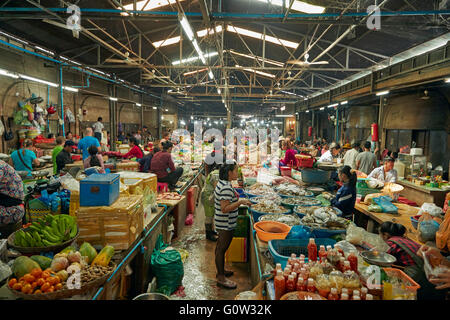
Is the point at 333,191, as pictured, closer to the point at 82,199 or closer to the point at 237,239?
the point at 237,239

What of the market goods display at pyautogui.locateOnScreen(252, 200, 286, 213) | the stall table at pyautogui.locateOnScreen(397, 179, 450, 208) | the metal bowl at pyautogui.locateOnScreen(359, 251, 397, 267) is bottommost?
the stall table at pyautogui.locateOnScreen(397, 179, 450, 208)

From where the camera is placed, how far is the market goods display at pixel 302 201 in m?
4.20

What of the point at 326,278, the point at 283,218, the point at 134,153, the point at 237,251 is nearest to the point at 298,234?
the point at 283,218

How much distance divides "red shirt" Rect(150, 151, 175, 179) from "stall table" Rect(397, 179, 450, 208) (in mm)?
6808

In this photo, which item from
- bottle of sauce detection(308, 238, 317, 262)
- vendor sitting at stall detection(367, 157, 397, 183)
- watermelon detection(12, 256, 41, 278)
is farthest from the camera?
vendor sitting at stall detection(367, 157, 397, 183)

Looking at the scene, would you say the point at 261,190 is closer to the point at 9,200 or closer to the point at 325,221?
the point at 325,221

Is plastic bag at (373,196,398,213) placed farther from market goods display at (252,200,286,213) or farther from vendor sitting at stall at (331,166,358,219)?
market goods display at (252,200,286,213)

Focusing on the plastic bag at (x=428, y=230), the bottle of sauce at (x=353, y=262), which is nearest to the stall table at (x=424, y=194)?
the plastic bag at (x=428, y=230)

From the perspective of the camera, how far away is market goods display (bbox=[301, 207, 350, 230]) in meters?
3.20

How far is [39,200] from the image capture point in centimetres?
359

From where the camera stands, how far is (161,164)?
6.37m

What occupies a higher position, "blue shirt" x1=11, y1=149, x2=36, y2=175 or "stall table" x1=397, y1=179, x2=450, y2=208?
"blue shirt" x1=11, y1=149, x2=36, y2=175

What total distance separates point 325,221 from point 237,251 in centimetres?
209

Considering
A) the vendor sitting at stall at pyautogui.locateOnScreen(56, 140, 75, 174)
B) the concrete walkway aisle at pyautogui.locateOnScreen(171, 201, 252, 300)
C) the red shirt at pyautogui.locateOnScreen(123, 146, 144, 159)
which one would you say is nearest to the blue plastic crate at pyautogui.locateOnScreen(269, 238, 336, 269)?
the concrete walkway aisle at pyautogui.locateOnScreen(171, 201, 252, 300)
